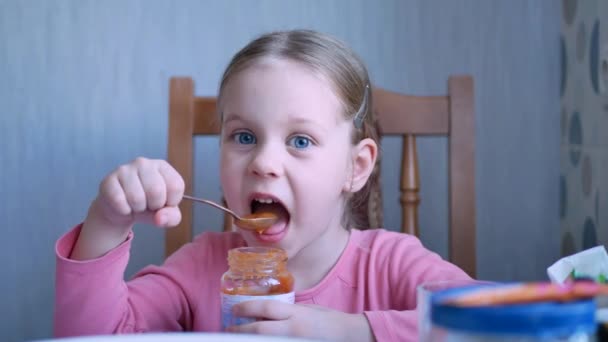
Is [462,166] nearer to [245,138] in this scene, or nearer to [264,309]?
[245,138]

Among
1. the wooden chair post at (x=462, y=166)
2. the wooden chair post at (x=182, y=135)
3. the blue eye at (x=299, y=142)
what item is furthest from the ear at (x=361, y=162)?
the wooden chair post at (x=182, y=135)

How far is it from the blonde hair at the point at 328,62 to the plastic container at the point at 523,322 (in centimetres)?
65

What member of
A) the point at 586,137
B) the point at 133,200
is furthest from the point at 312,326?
the point at 586,137

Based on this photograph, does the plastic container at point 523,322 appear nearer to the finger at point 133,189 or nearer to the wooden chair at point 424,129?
the finger at point 133,189

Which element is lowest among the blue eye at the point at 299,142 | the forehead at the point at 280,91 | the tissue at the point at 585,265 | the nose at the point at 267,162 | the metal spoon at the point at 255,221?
the tissue at the point at 585,265

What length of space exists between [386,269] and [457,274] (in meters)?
0.12

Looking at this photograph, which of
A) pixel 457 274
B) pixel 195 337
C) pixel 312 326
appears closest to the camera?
pixel 195 337

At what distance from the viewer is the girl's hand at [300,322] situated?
1.86 feet

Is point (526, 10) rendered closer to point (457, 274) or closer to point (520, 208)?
point (520, 208)

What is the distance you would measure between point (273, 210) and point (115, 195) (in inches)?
10.3

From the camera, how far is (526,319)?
0.83 ft

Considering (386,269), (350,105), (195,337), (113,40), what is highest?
(113,40)

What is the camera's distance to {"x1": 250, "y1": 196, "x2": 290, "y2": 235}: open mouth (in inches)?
32.3

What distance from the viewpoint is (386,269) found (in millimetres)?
914
